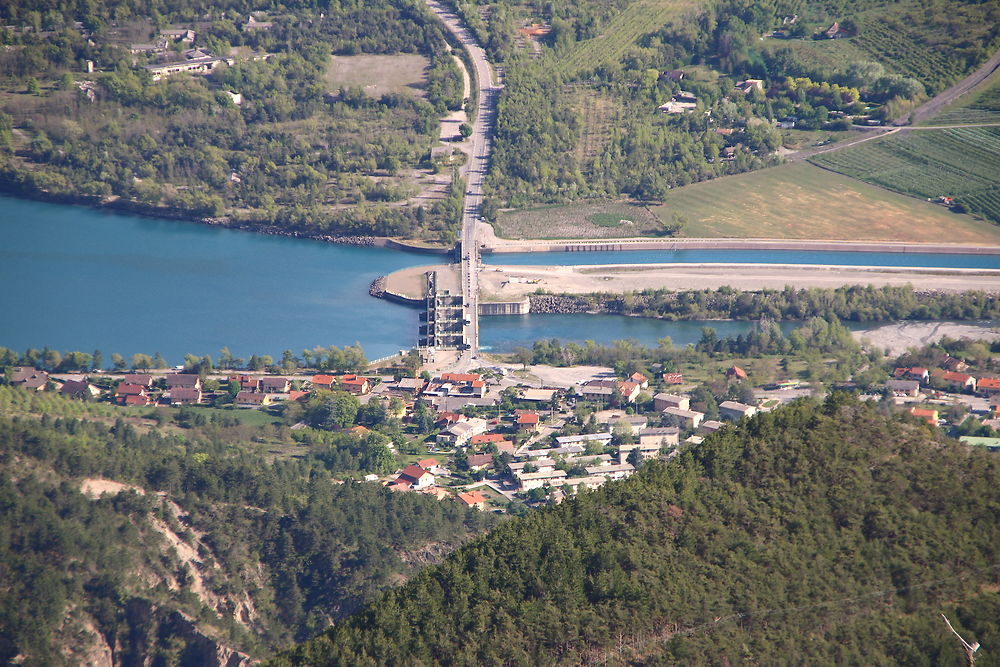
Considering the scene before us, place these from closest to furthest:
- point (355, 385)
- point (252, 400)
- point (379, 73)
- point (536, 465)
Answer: point (536, 465) → point (252, 400) → point (355, 385) → point (379, 73)

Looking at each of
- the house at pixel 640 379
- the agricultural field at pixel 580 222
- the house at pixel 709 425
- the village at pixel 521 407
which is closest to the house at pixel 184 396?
the village at pixel 521 407

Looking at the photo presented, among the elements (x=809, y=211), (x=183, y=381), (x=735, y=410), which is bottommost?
(x=183, y=381)

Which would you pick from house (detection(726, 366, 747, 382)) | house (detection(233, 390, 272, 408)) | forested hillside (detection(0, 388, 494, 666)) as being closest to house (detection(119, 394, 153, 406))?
house (detection(233, 390, 272, 408))

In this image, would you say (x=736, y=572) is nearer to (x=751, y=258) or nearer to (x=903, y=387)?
(x=903, y=387)

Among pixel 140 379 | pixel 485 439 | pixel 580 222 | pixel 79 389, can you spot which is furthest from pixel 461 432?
pixel 580 222

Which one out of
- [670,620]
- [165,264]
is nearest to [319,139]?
[165,264]

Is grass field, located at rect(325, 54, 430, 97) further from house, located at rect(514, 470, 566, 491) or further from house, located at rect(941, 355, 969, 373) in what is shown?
house, located at rect(514, 470, 566, 491)
